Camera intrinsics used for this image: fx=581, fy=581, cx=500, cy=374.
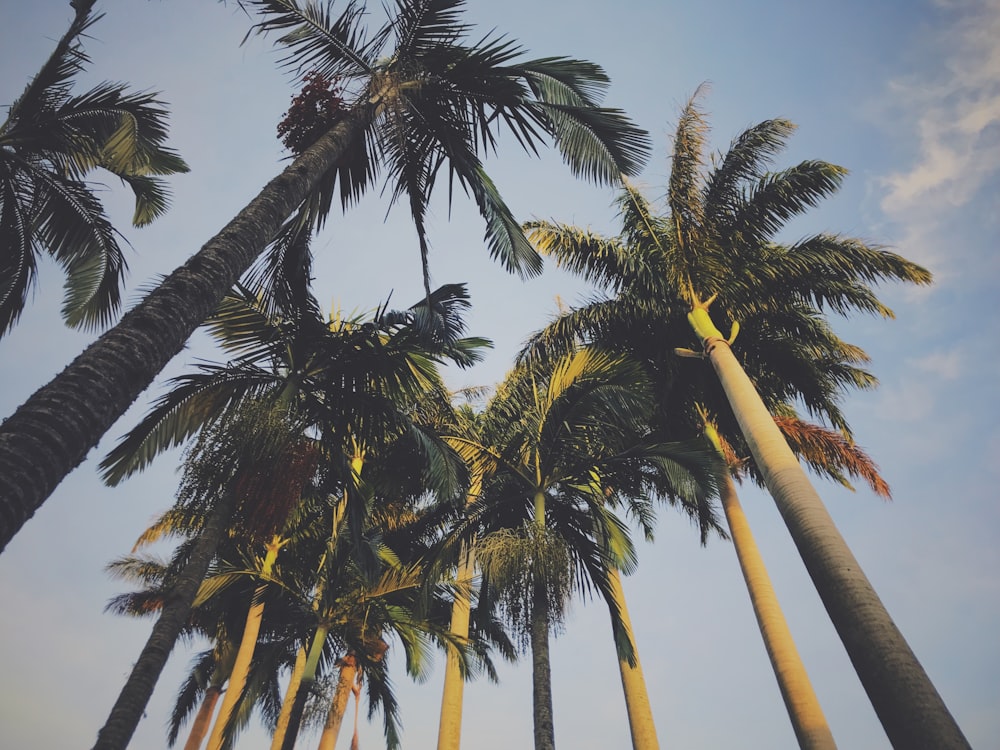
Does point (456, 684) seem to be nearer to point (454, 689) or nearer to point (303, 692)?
point (454, 689)

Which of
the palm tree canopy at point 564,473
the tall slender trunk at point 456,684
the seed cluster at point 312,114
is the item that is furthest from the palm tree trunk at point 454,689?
the seed cluster at point 312,114

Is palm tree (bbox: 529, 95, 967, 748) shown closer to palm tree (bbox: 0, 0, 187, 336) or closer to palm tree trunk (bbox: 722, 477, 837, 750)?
palm tree trunk (bbox: 722, 477, 837, 750)

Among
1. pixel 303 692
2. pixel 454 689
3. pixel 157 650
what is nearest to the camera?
pixel 157 650

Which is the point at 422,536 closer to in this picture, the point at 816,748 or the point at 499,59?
the point at 816,748

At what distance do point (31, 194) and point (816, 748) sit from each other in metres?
14.0

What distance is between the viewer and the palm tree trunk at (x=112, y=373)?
249cm

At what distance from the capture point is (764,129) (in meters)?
10.6

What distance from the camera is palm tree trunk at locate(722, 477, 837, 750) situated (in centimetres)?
895

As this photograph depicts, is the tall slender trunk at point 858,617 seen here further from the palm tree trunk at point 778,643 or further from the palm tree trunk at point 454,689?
the palm tree trunk at point 454,689

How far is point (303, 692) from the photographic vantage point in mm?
10438

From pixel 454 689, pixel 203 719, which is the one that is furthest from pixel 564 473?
pixel 203 719

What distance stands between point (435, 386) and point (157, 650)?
4.85m

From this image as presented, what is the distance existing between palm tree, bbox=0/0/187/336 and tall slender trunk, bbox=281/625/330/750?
6.70 metres

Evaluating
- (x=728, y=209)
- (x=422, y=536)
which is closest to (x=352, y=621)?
(x=422, y=536)
